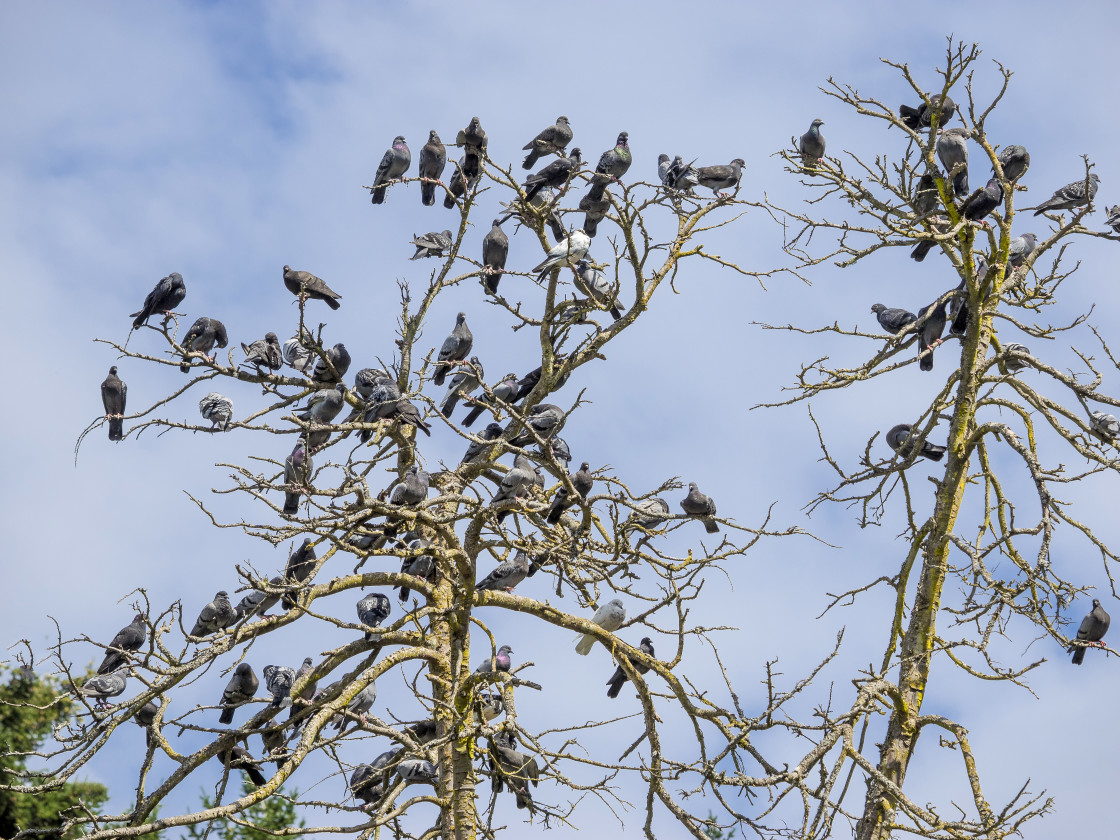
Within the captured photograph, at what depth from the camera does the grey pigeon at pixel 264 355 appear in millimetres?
9023

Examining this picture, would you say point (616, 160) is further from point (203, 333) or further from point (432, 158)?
point (203, 333)

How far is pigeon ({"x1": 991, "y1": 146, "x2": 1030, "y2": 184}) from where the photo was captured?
10.1 m

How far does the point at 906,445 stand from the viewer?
30.7 feet

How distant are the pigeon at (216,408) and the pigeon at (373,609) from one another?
1.74 m

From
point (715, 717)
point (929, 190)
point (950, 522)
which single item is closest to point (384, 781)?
point (715, 717)

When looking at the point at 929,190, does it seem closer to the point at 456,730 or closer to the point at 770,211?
the point at 770,211

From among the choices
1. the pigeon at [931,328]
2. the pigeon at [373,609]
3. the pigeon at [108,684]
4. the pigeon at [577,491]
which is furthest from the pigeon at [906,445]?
the pigeon at [108,684]

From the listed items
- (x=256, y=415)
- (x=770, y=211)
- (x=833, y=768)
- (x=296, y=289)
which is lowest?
(x=833, y=768)

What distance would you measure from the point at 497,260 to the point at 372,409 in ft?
6.98

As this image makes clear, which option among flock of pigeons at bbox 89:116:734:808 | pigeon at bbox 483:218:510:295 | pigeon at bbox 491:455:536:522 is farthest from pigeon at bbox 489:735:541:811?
pigeon at bbox 483:218:510:295

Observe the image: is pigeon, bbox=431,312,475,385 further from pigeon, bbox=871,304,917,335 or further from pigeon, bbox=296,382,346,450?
pigeon, bbox=871,304,917,335

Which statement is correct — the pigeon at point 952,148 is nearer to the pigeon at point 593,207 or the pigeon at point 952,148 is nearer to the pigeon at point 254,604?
the pigeon at point 593,207

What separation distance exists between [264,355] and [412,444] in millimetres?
1357

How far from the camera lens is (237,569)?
655 cm
